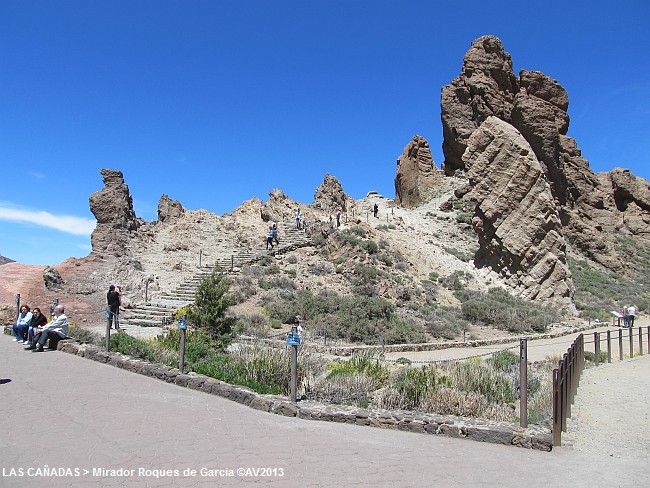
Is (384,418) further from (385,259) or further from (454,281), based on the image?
(454,281)

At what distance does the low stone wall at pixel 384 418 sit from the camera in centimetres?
607

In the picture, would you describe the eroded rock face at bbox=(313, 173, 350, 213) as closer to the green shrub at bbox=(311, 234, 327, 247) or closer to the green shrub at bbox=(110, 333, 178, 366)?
the green shrub at bbox=(311, 234, 327, 247)

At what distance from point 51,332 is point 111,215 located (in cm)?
1881

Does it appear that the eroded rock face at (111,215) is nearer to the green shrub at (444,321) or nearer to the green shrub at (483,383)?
the green shrub at (444,321)

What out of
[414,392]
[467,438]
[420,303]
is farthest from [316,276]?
[467,438]

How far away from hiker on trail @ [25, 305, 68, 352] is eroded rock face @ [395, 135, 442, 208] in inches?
1711

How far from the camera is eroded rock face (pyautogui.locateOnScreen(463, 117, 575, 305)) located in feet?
98.0

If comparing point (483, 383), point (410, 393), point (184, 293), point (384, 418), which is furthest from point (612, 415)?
point (184, 293)

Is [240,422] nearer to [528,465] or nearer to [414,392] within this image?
[414,392]

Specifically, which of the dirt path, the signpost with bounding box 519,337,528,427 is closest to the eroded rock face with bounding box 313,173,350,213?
the dirt path

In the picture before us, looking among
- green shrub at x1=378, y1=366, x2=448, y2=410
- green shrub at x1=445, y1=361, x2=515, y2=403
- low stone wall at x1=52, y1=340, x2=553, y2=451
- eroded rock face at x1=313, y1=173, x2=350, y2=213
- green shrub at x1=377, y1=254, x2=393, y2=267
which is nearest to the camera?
low stone wall at x1=52, y1=340, x2=553, y2=451

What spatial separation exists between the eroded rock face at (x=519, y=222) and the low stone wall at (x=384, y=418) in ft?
83.1

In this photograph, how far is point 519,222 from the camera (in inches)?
1204

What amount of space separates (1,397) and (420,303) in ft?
65.1
